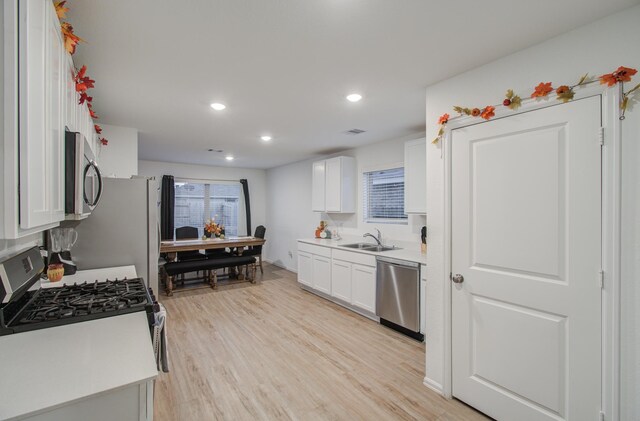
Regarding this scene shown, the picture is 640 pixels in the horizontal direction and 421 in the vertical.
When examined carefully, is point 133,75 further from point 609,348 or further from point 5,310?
point 609,348

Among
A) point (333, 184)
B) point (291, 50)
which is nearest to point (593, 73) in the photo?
point (291, 50)

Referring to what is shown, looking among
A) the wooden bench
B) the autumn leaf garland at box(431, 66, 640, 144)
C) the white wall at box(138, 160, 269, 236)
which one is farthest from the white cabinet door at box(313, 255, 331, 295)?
the white wall at box(138, 160, 269, 236)

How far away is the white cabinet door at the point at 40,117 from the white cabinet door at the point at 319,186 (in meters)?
4.08

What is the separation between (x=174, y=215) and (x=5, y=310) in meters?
5.41

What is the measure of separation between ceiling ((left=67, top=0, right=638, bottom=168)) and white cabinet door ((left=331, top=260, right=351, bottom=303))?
2.04m

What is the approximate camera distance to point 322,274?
447 centimetres

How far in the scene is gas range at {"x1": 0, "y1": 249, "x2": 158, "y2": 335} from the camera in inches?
51.0

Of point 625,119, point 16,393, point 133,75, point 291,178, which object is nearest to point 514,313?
point 625,119

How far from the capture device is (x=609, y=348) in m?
1.47

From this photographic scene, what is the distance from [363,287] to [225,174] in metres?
4.82

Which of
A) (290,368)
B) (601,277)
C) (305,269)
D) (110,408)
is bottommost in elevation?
(290,368)

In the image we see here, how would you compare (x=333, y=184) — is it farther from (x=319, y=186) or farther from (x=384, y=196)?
(x=384, y=196)

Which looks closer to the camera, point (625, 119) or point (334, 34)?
point (625, 119)

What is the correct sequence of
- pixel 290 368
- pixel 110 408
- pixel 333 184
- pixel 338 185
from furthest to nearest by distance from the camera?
pixel 333 184
pixel 338 185
pixel 290 368
pixel 110 408
